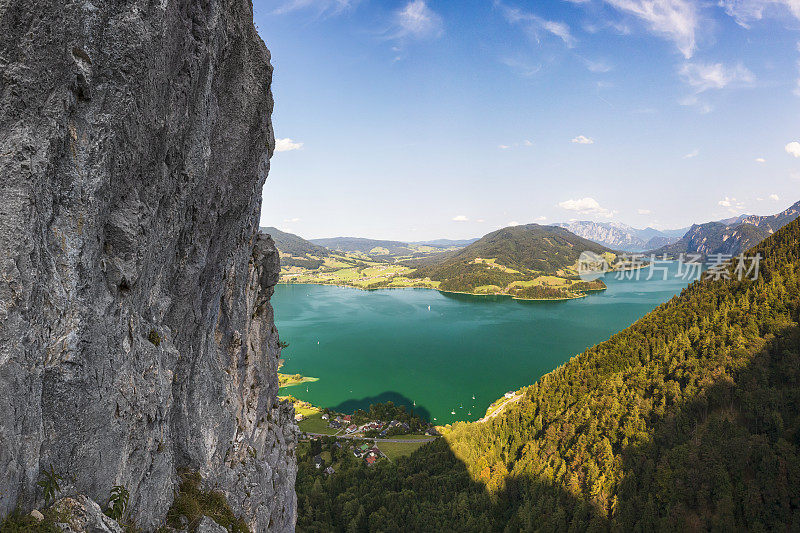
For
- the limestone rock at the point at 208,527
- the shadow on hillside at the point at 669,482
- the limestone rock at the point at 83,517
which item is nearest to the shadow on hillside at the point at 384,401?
the shadow on hillside at the point at 669,482

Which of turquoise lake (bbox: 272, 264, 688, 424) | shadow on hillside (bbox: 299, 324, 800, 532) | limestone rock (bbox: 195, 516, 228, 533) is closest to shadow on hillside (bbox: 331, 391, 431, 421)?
turquoise lake (bbox: 272, 264, 688, 424)

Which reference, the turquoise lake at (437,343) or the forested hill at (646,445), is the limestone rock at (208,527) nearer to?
the forested hill at (646,445)

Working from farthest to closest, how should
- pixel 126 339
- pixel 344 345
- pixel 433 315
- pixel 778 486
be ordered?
pixel 433 315, pixel 344 345, pixel 778 486, pixel 126 339

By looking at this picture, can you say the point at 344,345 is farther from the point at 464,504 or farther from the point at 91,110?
the point at 91,110

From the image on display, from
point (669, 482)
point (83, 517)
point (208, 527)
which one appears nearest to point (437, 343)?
point (669, 482)

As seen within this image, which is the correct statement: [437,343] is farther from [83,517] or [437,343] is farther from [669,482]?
[83,517]

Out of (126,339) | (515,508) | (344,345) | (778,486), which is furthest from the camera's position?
(344,345)

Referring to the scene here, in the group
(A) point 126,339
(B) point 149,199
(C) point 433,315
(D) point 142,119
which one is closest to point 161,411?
(A) point 126,339

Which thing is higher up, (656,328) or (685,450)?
(656,328)
